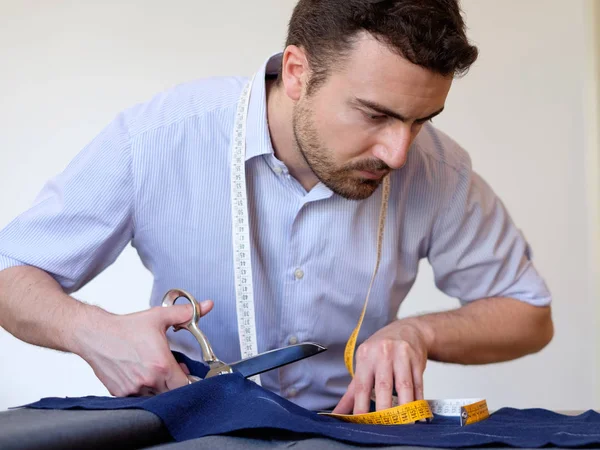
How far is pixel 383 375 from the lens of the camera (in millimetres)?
1532

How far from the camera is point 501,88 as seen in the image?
11.8ft

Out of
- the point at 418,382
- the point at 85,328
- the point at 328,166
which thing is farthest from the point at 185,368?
the point at 328,166

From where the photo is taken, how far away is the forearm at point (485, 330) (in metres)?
1.90

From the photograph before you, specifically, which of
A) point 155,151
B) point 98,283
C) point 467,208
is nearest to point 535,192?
point 467,208

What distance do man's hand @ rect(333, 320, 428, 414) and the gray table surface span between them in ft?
1.29

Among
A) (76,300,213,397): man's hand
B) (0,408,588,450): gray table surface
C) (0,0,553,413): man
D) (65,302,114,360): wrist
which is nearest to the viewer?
(0,408,588,450): gray table surface

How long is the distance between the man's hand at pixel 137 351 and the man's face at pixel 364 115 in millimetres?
469

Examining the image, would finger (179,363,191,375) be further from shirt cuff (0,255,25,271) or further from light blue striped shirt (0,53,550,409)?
shirt cuff (0,255,25,271)

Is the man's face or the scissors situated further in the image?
the man's face

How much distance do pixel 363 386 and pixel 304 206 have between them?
504mm

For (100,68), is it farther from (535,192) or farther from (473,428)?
(473,428)

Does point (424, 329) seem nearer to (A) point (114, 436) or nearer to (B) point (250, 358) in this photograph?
(B) point (250, 358)

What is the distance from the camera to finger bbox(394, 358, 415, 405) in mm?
1518

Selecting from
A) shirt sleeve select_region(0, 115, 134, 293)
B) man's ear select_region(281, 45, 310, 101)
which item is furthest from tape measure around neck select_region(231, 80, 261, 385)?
shirt sleeve select_region(0, 115, 134, 293)
